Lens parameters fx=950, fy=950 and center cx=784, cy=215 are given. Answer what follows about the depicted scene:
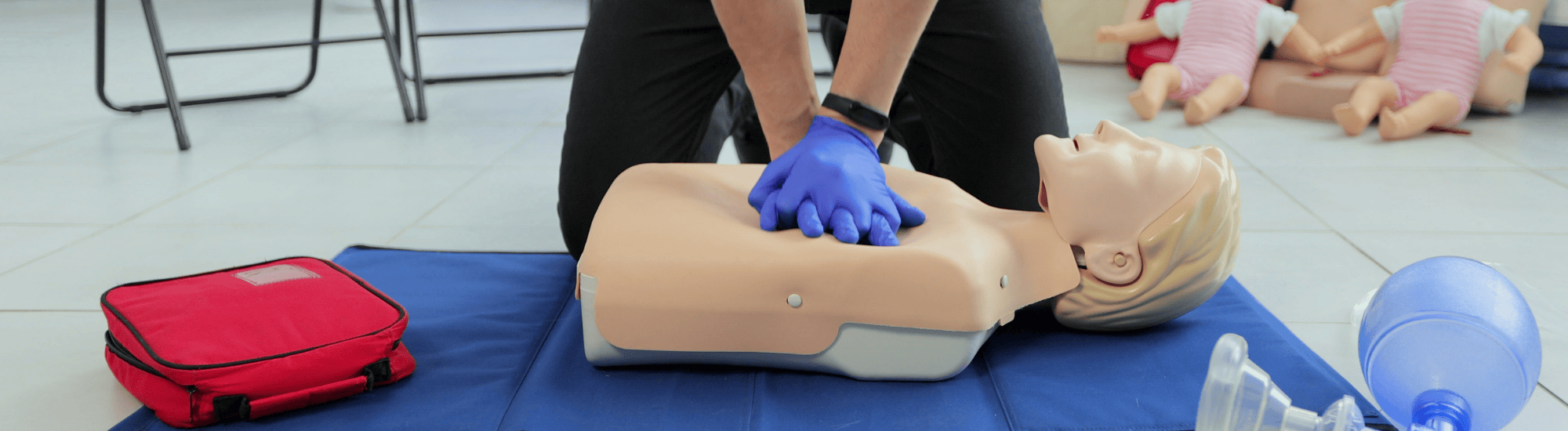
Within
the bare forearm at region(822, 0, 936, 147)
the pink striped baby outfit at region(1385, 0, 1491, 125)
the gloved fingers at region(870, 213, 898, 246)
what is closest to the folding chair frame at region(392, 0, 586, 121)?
the bare forearm at region(822, 0, 936, 147)

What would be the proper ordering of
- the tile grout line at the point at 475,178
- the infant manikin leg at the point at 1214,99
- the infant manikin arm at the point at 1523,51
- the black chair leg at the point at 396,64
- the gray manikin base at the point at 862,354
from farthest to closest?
the black chair leg at the point at 396,64, the infant manikin leg at the point at 1214,99, the infant manikin arm at the point at 1523,51, the tile grout line at the point at 475,178, the gray manikin base at the point at 862,354

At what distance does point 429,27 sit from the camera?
14.1 ft

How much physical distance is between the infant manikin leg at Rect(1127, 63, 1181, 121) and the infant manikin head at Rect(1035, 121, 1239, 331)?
148 cm

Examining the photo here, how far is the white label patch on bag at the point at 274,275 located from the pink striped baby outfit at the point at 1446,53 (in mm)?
2344

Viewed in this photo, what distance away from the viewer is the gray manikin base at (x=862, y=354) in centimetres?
89

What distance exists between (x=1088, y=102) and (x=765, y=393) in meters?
1.98

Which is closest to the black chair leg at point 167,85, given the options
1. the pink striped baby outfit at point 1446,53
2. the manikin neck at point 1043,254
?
the manikin neck at point 1043,254

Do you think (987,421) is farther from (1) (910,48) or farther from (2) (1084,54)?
(2) (1084,54)

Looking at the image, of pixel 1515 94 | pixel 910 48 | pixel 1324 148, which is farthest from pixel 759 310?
pixel 1515 94

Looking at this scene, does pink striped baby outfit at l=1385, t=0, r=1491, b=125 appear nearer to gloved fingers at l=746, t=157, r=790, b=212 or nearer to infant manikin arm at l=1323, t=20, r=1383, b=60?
infant manikin arm at l=1323, t=20, r=1383, b=60

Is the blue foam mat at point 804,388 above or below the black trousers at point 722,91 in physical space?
below

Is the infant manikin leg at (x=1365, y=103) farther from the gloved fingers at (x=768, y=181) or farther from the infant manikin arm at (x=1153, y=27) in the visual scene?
the gloved fingers at (x=768, y=181)

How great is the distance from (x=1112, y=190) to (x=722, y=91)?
25.4 inches

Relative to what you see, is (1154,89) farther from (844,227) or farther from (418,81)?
(418,81)
